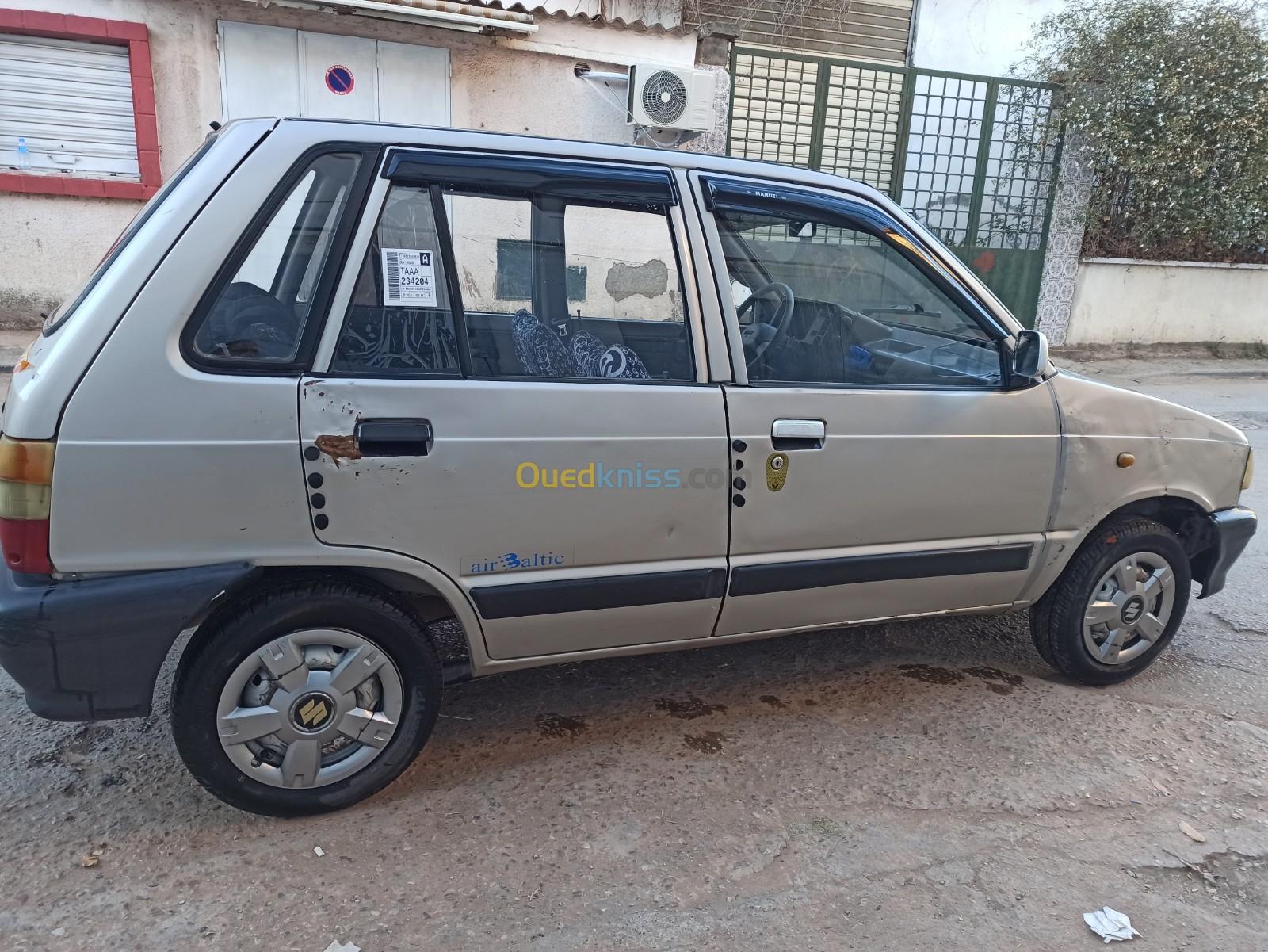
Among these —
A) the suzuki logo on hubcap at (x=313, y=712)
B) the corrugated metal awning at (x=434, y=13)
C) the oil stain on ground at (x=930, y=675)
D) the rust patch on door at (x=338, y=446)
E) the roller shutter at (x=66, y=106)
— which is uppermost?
the corrugated metal awning at (x=434, y=13)

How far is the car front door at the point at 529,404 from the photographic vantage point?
2414 millimetres

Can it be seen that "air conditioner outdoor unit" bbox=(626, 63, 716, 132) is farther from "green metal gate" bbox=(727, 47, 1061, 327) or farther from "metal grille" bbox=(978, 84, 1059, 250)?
"metal grille" bbox=(978, 84, 1059, 250)

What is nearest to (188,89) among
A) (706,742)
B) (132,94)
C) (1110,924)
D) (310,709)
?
(132,94)

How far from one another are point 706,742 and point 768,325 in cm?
140

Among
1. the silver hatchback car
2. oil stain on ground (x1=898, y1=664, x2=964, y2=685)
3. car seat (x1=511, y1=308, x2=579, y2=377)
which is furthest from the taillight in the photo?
oil stain on ground (x1=898, y1=664, x2=964, y2=685)

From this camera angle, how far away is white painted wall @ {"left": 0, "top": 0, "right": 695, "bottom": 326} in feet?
27.3

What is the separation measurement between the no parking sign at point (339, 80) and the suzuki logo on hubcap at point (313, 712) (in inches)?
313

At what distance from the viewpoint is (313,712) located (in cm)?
246

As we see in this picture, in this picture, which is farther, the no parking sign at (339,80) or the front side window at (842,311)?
the no parking sign at (339,80)

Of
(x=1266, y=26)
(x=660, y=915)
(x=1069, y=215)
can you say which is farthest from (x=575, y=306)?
(x=1266, y=26)

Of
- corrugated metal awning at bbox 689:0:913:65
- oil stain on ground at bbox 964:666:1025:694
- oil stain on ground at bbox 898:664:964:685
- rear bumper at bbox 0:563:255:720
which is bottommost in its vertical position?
oil stain on ground at bbox 898:664:964:685

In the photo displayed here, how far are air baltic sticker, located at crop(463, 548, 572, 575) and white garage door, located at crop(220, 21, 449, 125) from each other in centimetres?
732

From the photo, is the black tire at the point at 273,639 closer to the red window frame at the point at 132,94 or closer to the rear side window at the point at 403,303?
the rear side window at the point at 403,303

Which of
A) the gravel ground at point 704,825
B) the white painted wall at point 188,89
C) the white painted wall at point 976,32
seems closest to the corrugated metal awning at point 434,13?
the white painted wall at point 188,89
